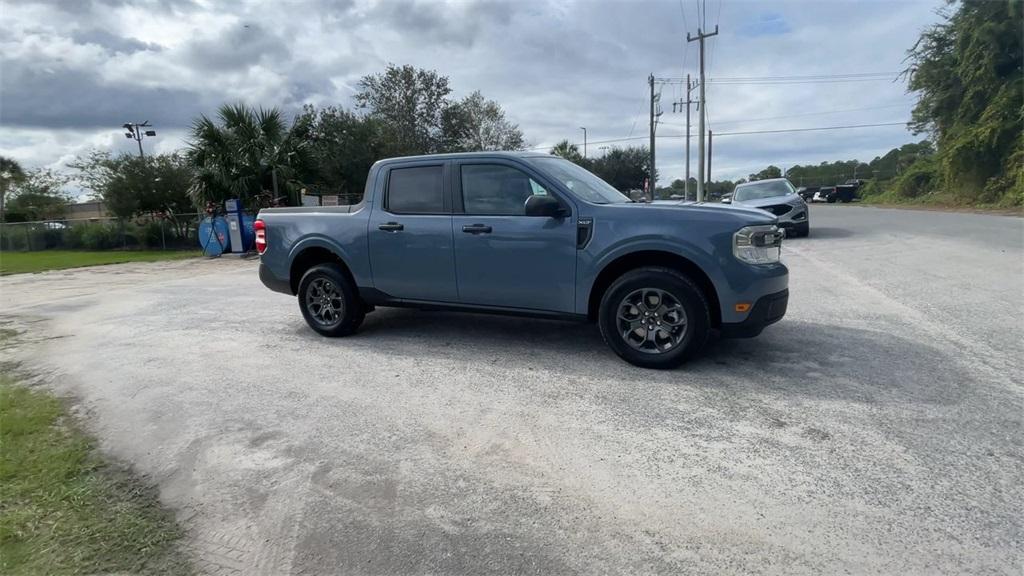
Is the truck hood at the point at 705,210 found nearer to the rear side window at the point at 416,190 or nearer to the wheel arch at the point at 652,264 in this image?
the wheel arch at the point at 652,264

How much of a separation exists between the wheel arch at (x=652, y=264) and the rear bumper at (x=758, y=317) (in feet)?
0.37

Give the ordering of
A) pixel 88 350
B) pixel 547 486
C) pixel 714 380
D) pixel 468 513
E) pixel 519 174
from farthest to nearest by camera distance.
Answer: pixel 88 350 < pixel 519 174 < pixel 714 380 < pixel 547 486 < pixel 468 513

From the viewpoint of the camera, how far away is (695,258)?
14.0ft

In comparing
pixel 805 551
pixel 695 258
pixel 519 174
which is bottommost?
pixel 805 551

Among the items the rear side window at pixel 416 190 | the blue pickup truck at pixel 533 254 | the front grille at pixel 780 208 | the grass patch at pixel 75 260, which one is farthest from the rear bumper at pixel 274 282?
the grass patch at pixel 75 260

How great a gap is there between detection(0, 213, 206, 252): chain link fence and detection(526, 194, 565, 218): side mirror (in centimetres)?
2165

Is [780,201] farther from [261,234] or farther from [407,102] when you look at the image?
[407,102]

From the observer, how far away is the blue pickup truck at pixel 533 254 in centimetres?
428

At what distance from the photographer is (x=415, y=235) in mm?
5289

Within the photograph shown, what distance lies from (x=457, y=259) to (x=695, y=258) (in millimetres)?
2095

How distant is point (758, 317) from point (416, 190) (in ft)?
10.7

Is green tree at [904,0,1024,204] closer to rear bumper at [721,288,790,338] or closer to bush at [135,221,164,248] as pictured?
rear bumper at [721,288,790,338]

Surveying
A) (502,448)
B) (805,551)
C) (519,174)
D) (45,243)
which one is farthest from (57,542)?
(45,243)

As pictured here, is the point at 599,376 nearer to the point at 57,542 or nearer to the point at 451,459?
the point at 451,459
